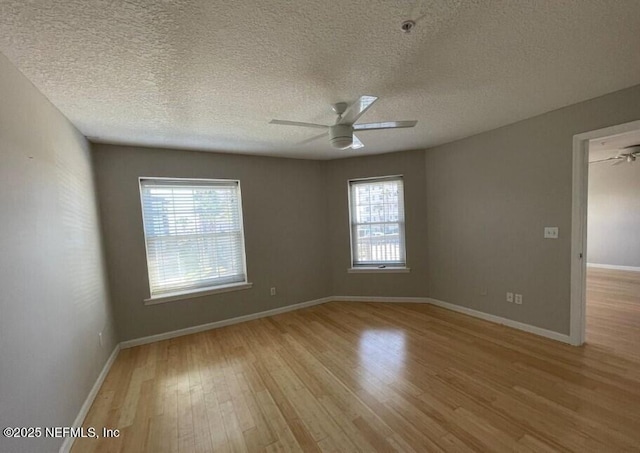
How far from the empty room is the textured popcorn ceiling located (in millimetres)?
15

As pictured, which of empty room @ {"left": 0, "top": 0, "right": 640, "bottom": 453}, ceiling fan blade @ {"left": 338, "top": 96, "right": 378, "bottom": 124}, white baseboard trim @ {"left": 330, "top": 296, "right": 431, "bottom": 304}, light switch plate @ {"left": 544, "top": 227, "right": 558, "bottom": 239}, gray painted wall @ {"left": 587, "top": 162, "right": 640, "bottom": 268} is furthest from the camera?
gray painted wall @ {"left": 587, "top": 162, "right": 640, "bottom": 268}

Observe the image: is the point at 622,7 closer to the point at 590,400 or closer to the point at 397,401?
the point at 590,400

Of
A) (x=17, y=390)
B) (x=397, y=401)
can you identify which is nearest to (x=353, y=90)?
(x=397, y=401)

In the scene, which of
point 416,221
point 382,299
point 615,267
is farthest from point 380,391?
point 615,267

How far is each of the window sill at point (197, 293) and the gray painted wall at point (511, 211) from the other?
290 centimetres

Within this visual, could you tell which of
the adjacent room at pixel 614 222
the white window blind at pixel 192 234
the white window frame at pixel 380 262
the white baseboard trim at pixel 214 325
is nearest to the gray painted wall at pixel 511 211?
the white window frame at pixel 380 262

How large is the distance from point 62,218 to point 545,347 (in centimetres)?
438

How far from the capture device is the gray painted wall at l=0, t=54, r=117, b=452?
4.21 ft

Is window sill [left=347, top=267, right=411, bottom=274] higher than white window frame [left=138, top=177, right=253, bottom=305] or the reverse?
the reverse

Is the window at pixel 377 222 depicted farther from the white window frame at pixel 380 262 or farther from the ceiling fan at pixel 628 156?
the ceiling fan at pixel 628 156

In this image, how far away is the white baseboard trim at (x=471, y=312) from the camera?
9.17 ft

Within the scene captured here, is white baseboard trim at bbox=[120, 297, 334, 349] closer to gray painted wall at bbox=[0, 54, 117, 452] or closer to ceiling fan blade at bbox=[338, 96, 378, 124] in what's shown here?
gray painted wall at bbox=[0, 54, 117, 452]

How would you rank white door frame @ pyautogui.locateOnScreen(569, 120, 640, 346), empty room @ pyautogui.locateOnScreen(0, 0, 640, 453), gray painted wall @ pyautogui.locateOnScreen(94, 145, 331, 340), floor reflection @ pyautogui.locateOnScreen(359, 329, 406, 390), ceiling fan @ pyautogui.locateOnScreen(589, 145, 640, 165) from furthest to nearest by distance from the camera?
ceiling fan @ pyautogui.locateOnScreen(589, 145, 640, 165), gray painted wall @ pyautogui.locateOnScreen(94, 145, 331, 340), white door frame @ pyautogui.locateOnScreen(569, 120, 640, 346), floor reflection @ pyautogui.locateOnScreen(359, 329, 406, 390), empty room @ pyautogui.locateOnScreen(0, 0, 640, 453)

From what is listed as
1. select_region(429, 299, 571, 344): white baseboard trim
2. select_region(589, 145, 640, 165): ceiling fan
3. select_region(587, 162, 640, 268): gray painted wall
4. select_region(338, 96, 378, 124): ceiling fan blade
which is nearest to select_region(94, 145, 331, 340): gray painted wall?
select_region(429, 299, 571, 344): white baseboard trim
